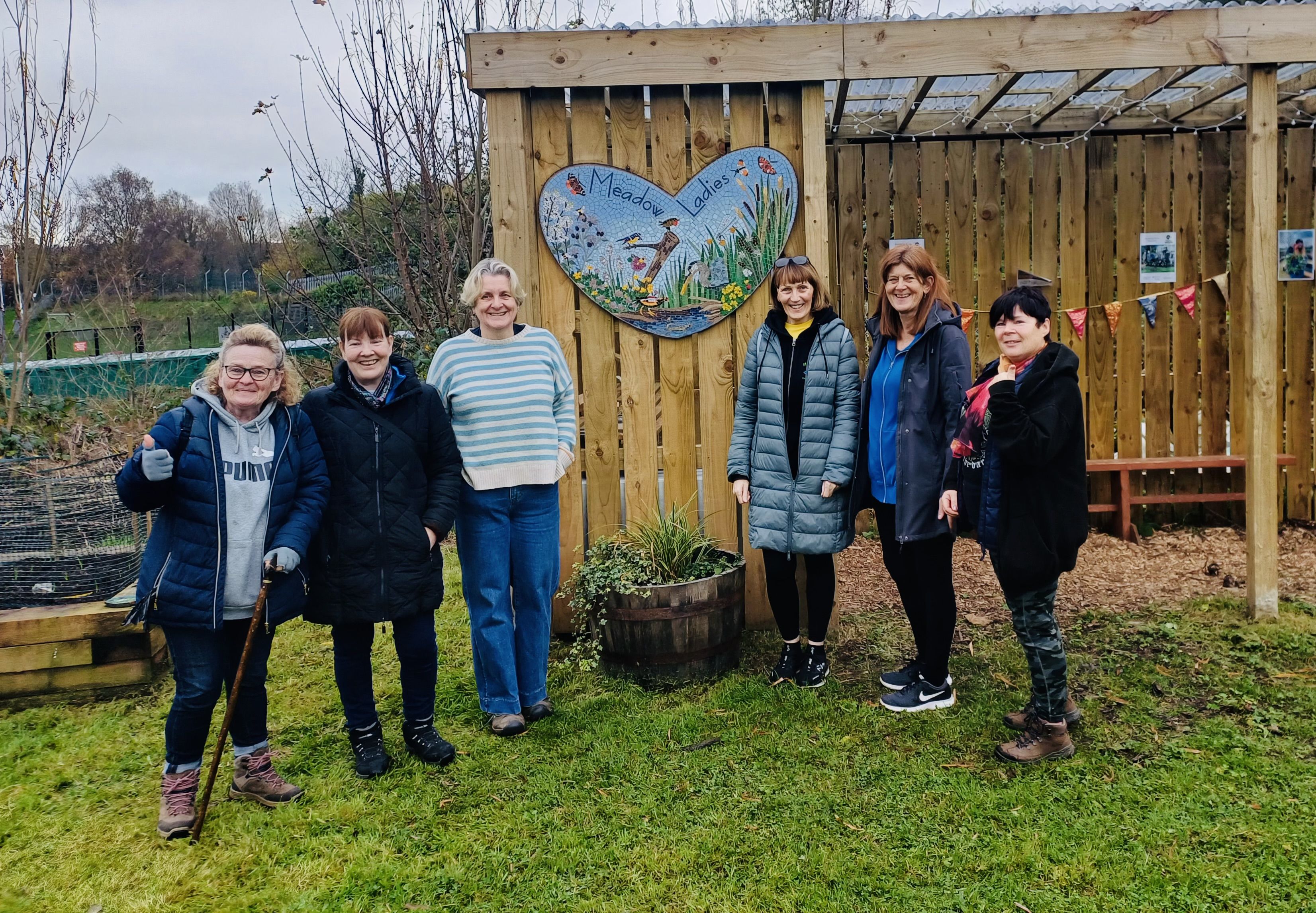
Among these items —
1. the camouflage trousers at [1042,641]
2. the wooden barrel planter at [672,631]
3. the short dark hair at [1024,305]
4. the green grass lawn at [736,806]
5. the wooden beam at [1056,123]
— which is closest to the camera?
the green grass lawn at [736,806]

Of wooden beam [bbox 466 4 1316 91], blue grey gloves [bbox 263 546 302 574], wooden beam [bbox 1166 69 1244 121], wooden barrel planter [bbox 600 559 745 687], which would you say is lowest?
wooden barrel planter [bbox 600 559 745 687]

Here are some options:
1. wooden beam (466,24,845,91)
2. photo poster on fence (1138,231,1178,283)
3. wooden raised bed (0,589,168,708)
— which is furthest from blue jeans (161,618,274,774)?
photo poster on fence (1138,231,1178,283)

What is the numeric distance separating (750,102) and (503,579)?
2.55 meters

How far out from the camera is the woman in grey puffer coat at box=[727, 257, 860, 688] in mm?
3682

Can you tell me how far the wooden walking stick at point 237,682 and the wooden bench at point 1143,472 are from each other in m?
5.15

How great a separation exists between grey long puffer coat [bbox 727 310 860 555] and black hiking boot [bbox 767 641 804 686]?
0.52 metres

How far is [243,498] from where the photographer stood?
290 cm

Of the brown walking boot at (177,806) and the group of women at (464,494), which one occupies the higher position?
the group of women at (464,494)

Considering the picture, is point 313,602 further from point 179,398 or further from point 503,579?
point 179,398

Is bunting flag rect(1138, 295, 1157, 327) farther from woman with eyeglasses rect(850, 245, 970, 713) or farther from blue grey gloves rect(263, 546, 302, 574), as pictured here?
blue grey gloves rect(263, 546, 302, 574)

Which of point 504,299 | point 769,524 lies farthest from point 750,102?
point 769,524

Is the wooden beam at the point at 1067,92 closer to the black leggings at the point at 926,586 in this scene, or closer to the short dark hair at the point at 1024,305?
the short dark hair at the point at 1024,305

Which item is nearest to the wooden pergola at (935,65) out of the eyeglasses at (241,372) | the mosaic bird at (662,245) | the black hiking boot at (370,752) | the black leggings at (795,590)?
the mosaic bird at (662,245)

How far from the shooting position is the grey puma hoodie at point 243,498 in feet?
9.41
